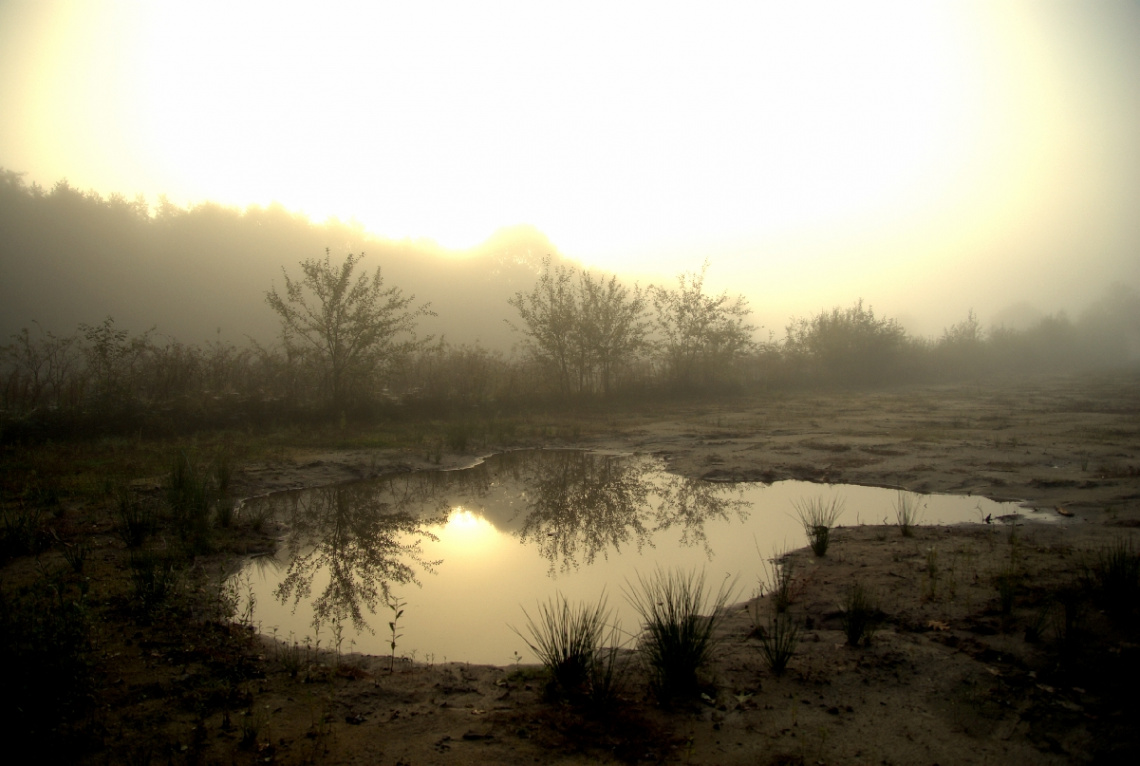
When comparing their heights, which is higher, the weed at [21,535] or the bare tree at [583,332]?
the bare tree at [583,332]

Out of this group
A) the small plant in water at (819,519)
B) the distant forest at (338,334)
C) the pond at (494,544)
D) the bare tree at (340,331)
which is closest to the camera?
the pond at (494,544)

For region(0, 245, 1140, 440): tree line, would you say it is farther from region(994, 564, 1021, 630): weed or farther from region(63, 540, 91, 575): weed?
region(994, 564, 1021, 630): weed

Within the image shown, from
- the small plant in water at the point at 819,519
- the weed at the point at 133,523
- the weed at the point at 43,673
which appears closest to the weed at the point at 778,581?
the small plant in water at the point at 819,519

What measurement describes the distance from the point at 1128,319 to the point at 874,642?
91991 millimetres

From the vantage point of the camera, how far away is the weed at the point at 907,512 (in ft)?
20.4

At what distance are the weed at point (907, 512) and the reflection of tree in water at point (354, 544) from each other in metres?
5.11

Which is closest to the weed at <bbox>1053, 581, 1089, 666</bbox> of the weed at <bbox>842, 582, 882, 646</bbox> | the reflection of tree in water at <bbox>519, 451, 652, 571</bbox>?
the weed at <bbox>842, 582, 882, 646</bbox>

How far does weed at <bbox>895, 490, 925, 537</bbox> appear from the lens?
6.21 meters

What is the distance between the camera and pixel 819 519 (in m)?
6.84

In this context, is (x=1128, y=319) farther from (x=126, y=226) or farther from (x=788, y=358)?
(x=126, y=226)

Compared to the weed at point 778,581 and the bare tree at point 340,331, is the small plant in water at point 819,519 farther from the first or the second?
the bare tree at point 340,331

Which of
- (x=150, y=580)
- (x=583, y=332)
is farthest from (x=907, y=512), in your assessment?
(x=583, y=332)

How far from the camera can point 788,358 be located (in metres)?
31.0

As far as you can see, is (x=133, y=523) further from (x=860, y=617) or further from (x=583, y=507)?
(x=860, y=617)
